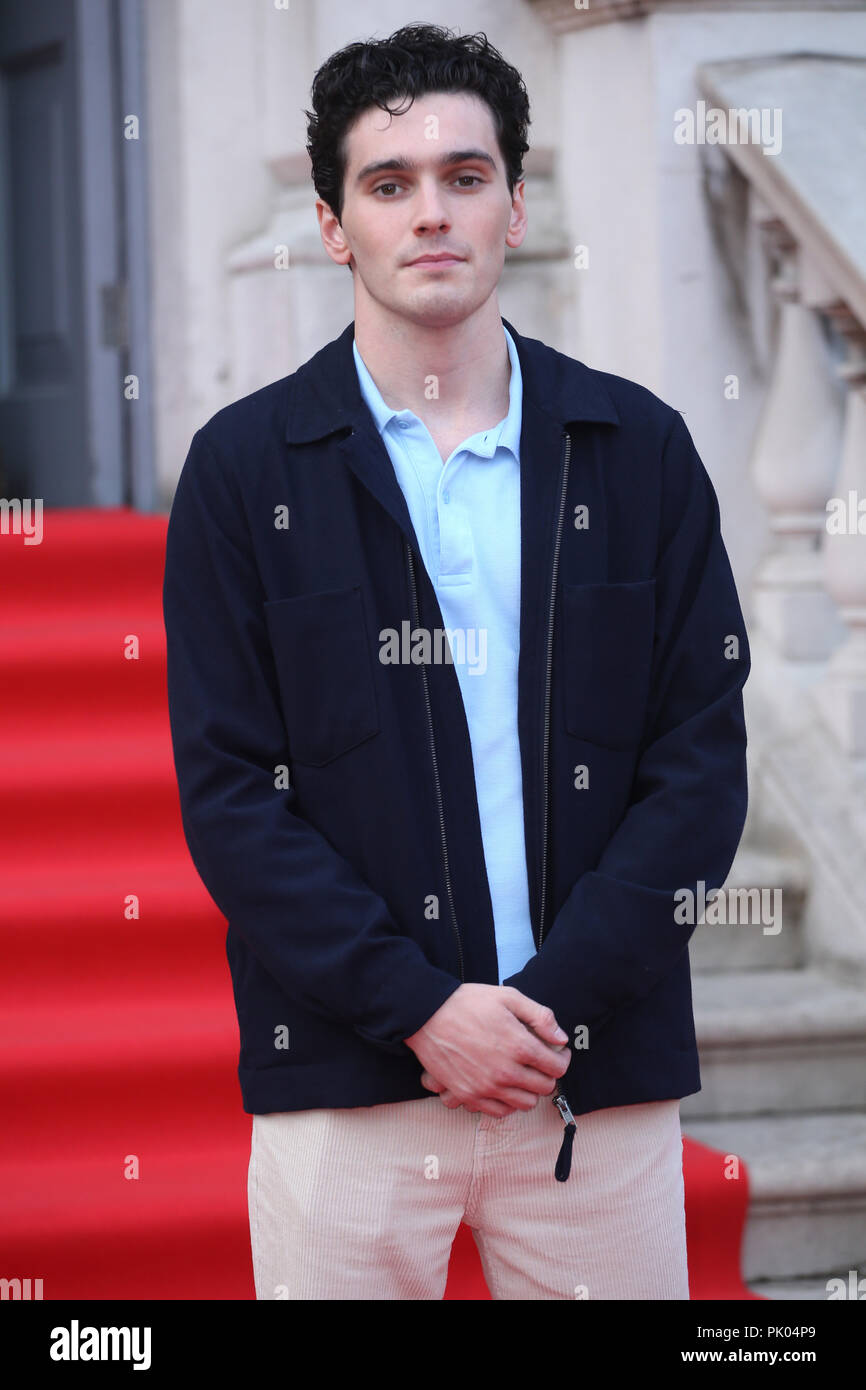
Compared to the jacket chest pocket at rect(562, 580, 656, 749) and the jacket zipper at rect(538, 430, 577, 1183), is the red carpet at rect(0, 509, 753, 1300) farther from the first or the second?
the jacket chest pocket at rect(562, 580, 656, 749)

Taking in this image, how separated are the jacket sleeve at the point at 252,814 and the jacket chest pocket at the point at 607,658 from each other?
295mm

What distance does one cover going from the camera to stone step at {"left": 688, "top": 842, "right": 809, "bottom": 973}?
11.3 feet

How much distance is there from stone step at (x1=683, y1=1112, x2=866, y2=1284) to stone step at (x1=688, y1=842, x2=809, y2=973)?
506 millimetres

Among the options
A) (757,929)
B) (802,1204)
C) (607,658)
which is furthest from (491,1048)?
(757,929)

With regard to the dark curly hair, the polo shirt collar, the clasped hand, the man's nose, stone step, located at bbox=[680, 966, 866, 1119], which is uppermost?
Result: the dark curly hair

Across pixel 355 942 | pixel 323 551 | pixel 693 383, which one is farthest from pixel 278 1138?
pixel 693 383

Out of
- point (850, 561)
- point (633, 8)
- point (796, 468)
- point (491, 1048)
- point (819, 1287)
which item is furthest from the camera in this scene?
point (633, 8)

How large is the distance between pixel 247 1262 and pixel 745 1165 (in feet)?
2.83

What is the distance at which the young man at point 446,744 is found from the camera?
67.2 inches

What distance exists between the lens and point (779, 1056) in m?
3.16

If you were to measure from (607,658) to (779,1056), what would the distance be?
164 cm

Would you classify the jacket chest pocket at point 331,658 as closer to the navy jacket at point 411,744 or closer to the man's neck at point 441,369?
the navy jacket at point 411,744

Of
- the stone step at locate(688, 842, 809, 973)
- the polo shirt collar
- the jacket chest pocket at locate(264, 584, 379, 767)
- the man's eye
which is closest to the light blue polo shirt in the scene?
the polo shirt collar

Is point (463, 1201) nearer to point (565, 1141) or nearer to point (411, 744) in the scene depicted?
point (565, 1141)
